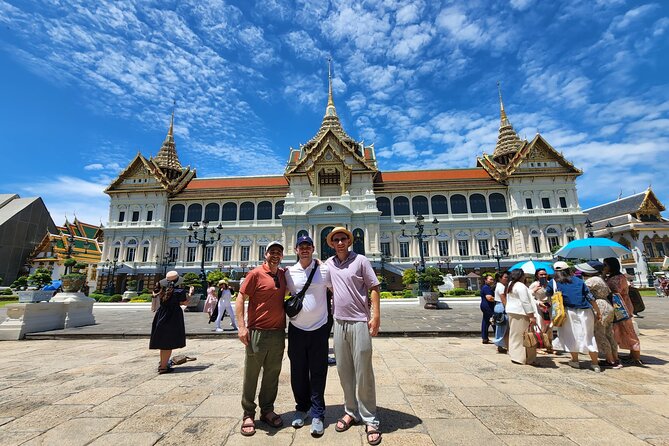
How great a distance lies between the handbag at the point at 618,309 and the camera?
5.02 m

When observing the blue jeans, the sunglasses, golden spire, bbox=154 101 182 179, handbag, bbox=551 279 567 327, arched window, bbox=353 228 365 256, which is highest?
golden spire, bbox=154 101 182 179

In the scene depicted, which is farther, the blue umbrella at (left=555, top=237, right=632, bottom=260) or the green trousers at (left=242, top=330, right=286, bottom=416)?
the blue umbrella at (left=555, top=237, right=632, bottom=260)

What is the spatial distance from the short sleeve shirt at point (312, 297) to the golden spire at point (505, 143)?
144 ft

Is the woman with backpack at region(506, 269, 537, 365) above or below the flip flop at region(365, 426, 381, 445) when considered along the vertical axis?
above

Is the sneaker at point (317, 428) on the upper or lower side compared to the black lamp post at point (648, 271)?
lower

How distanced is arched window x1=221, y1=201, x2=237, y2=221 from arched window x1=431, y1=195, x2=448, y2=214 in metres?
23.1

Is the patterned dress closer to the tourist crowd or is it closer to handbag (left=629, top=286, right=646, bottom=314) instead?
the tourist crowd

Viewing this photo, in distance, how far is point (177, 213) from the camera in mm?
37125

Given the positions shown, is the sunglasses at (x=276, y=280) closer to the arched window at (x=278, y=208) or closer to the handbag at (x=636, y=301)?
the handbag at (x=636, y=301)

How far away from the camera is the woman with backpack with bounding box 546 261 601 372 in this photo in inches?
190

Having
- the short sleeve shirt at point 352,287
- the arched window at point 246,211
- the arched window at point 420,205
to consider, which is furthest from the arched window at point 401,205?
the short sleeve shirt at point 352,287

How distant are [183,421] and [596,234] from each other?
5174cm

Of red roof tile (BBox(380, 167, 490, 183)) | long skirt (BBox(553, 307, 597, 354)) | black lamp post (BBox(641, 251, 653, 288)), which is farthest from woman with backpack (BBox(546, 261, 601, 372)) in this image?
black lamp post (BBox(641, 251, 653, 288))

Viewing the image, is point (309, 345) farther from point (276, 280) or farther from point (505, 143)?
point (505, 143)
